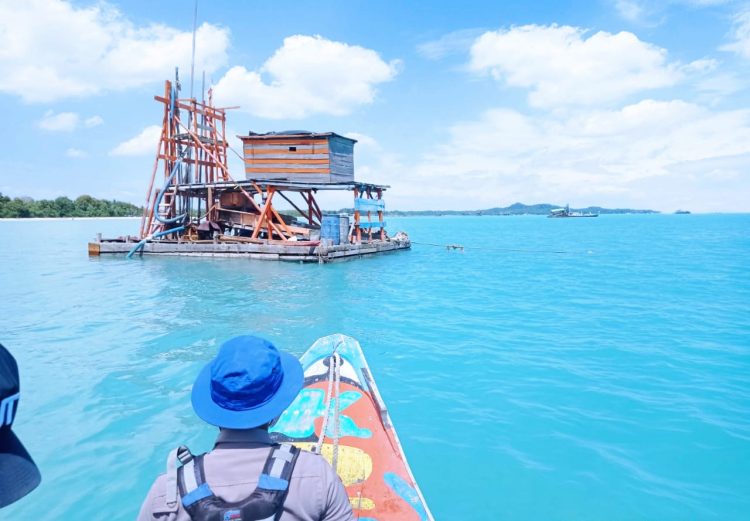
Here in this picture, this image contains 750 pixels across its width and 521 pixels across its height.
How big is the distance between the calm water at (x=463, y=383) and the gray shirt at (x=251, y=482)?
3.62 m

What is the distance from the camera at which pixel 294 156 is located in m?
27.4

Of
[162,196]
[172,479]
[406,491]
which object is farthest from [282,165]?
[172,479]

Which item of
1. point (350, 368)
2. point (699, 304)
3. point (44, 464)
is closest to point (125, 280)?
point (44, 464)

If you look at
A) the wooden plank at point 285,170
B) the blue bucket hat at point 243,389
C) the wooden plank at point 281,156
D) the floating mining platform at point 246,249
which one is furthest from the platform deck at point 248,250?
the blue bucket hat at point 243,389

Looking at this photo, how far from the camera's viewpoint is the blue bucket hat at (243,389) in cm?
210

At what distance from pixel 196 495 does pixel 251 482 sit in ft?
0.76

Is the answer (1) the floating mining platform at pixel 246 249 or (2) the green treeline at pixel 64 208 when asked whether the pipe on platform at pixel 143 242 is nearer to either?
(1) the floating mining platform at pixel 246 249

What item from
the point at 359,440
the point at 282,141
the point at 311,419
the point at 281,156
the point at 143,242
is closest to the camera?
the point at 359,440

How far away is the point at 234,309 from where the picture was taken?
14.1m

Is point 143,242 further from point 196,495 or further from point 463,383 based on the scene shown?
point 196,495

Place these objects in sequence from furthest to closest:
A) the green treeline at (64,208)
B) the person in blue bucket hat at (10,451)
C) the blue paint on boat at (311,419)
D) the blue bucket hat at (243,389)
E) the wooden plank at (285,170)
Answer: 1. the green treeline at (64,208)
2. the wooden plank at (285,170)
3. the blue paint on boat at (311,419)
4. the blue bucket hat at (243,389)
5. the person in blue bucket hat at (10,451)

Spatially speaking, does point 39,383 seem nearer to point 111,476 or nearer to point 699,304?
point 111,476

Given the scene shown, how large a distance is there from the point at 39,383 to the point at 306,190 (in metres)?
20.4

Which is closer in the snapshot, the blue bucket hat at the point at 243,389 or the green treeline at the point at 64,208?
the blue bucket hat at the point at 243,389
